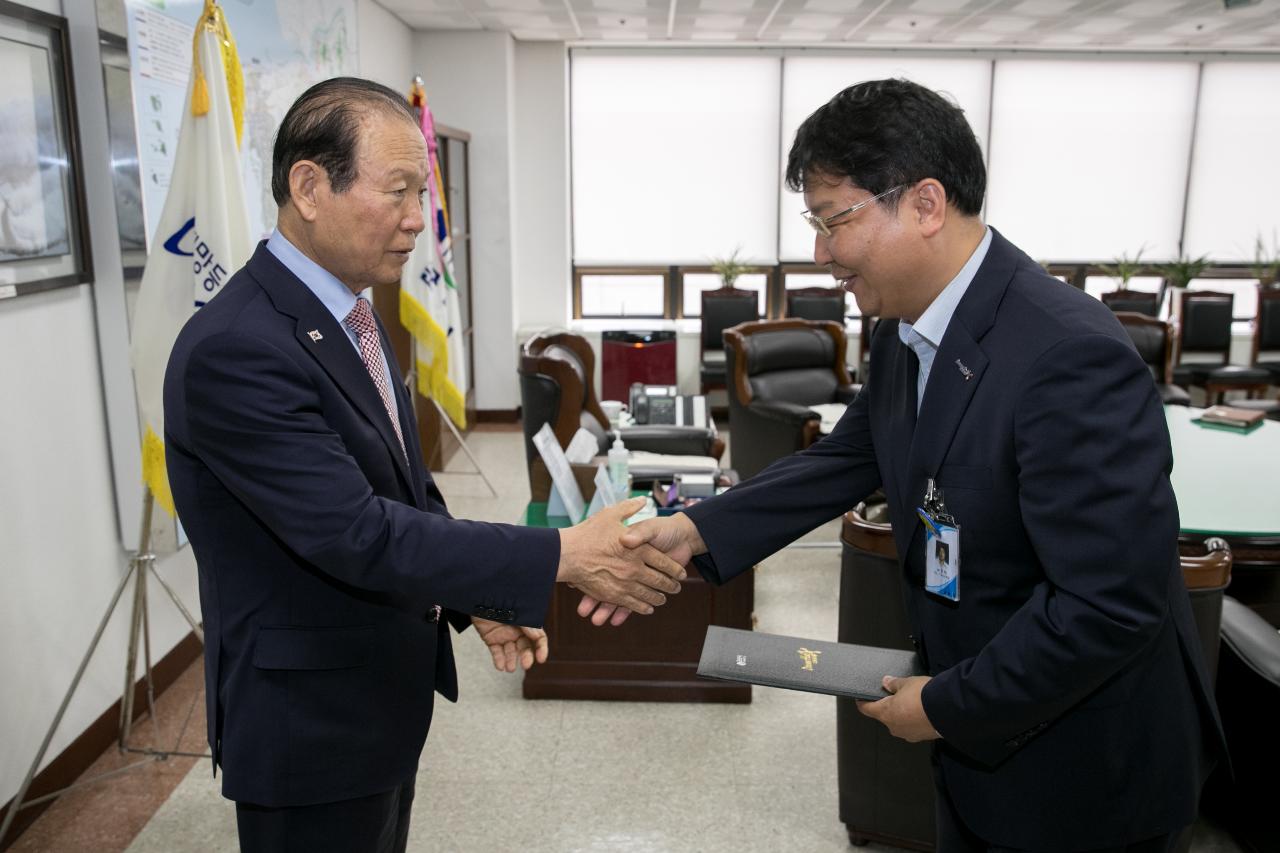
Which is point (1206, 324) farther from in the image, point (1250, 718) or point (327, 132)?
point (327, 132)

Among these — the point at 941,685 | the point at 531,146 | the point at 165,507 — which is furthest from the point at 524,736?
the point at 531,146

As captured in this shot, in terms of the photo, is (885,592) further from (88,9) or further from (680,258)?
(680,258)

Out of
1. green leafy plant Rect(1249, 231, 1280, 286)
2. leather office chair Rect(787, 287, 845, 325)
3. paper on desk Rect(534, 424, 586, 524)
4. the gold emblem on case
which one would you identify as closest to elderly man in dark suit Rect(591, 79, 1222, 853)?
the gold emblem on case

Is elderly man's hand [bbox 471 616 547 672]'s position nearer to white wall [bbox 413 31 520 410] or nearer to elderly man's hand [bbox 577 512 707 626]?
elderly man's hand [bbox 577 512 707 626]

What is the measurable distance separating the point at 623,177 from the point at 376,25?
8.89ft

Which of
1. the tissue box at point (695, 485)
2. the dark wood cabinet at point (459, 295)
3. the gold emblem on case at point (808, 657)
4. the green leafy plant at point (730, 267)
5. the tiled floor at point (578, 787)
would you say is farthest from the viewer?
the green leafy plant at point (730, 267)

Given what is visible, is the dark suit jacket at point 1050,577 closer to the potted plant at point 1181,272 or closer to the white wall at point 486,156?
the white wall at point 486,156

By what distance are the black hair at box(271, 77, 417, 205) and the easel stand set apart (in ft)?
4.95

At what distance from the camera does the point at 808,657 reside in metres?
1.60

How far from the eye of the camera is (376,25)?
6.27 m

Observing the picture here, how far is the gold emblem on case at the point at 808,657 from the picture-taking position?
1568 mm

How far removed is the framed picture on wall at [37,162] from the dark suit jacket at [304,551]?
62.2 inches

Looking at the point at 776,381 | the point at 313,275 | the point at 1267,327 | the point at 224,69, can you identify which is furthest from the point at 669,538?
the point at 1267,327

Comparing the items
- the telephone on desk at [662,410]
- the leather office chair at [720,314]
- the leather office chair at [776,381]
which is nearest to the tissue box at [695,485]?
the telephone on desk at [662,410]
